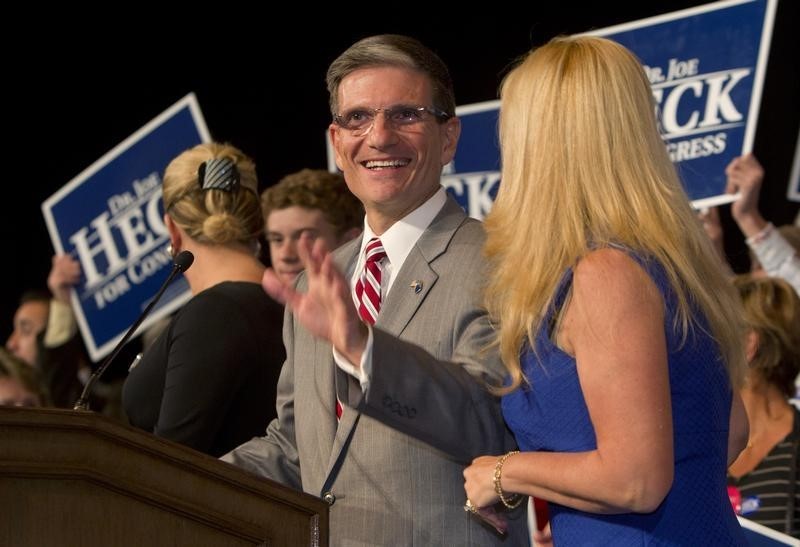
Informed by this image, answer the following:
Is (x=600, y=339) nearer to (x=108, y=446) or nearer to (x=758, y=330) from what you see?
(x=108, y=446)

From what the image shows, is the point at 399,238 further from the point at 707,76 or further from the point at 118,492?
the point at 707,76

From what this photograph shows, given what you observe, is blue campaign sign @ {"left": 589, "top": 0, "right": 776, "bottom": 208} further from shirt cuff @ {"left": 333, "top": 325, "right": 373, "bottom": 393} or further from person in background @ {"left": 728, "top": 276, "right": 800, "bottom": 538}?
shirt cuff @ {"left": 333, "top": 325, "right": 373, "bottom": 393}

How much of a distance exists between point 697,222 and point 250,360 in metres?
1.21

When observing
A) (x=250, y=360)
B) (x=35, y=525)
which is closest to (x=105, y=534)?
(x=35, y=525)

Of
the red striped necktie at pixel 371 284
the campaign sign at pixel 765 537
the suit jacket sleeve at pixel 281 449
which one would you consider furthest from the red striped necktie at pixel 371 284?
the campaign sign at pixel 765 537

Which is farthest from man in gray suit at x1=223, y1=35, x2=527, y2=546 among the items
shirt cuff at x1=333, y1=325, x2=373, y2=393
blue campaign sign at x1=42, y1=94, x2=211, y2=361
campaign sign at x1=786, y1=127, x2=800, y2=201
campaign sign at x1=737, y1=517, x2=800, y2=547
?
blue campaign sign at x1=42, y1=94, x2=211, y2=361

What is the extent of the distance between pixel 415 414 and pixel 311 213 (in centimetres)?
184

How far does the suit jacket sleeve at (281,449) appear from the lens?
2.43 m

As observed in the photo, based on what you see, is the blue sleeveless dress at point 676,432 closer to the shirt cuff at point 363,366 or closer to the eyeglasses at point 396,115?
the shirt cuff at point 363,366

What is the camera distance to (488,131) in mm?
4062

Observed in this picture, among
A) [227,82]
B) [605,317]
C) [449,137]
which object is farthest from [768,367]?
[227,82]

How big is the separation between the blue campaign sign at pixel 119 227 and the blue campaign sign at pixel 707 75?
1.52 meters

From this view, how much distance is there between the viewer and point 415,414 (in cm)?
203

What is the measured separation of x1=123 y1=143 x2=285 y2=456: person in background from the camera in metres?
2.85
